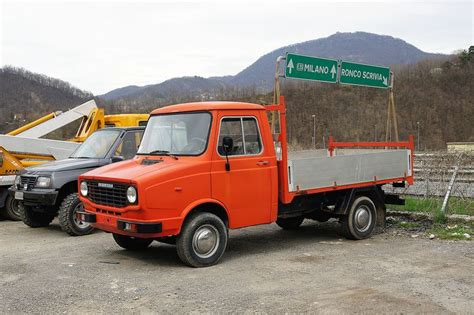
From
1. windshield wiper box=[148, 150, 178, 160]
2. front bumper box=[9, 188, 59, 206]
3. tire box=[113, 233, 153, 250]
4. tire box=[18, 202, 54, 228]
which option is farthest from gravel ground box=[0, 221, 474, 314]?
windshield wiper box=[148, 150, 178, 160]

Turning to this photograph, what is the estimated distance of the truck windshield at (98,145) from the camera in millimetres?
10383

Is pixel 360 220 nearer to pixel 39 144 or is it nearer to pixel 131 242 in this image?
pixel 131 242

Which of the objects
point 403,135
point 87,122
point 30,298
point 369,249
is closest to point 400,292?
point 369,249

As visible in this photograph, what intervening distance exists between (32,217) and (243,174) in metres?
5.33

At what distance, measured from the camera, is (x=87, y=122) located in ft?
48.4

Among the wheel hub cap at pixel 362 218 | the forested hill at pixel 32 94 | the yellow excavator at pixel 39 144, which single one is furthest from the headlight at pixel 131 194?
the forested hill at pixel 32 94

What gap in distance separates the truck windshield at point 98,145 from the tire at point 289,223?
3.69 metres

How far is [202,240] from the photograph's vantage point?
715cm

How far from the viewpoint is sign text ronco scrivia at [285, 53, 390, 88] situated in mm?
10805

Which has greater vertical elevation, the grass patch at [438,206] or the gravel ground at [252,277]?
the grass patch at [438,206]

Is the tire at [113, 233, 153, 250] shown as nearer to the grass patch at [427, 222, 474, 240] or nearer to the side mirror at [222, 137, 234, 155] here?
the side mirror at [222, 137, 234, 155]

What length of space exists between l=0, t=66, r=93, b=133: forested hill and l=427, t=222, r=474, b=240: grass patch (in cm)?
5765

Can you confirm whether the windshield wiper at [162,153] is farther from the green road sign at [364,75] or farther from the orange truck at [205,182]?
the green road sign at [364,75]

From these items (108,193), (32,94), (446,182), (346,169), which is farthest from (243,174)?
(32,94)
